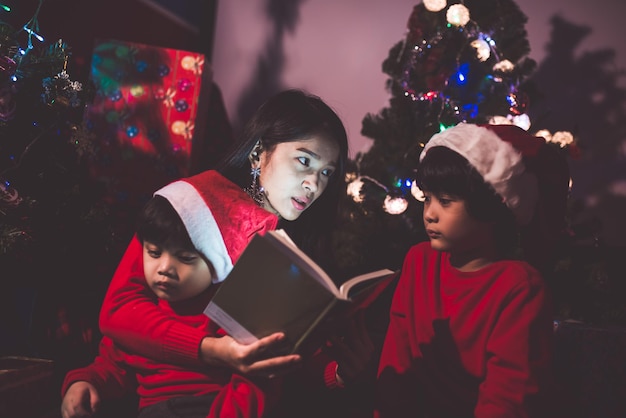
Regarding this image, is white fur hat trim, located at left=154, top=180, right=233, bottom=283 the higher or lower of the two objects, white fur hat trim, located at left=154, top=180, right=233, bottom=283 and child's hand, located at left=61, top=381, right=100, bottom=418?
the higher

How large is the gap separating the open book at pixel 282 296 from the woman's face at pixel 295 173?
0.39 meters

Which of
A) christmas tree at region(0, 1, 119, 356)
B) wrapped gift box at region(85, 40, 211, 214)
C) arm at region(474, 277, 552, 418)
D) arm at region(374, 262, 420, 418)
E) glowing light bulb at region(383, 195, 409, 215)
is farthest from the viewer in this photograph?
wrapped gift box at region(85, 40, 211, 214)

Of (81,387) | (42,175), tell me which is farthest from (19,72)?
(81,387)

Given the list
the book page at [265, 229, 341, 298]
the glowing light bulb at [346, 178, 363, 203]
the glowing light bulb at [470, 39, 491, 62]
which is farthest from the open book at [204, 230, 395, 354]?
the glowing light bulb at [470, 39, 491, 62]

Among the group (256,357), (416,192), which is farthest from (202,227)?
(416,192)

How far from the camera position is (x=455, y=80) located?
2.37 metres

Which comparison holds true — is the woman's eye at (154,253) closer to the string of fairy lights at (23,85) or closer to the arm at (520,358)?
the string of fairy lights at (23,85)

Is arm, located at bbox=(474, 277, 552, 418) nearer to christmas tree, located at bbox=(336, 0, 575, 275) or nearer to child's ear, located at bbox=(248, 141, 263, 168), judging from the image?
child's ear, located at bbox=(248, 141, 263, 168)

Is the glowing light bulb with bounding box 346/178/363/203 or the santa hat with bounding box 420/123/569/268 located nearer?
the santa hat with bounding box 420/123/569/268

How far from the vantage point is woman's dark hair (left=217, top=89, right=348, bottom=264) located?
1540 mm

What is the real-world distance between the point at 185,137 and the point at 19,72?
114 cm

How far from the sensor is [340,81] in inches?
143

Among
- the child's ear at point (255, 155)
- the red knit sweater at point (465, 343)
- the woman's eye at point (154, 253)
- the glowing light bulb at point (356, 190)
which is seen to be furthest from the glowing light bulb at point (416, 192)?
the woman's eye at point (154, 253)

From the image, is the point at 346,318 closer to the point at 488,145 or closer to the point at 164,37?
the point at 488,145
